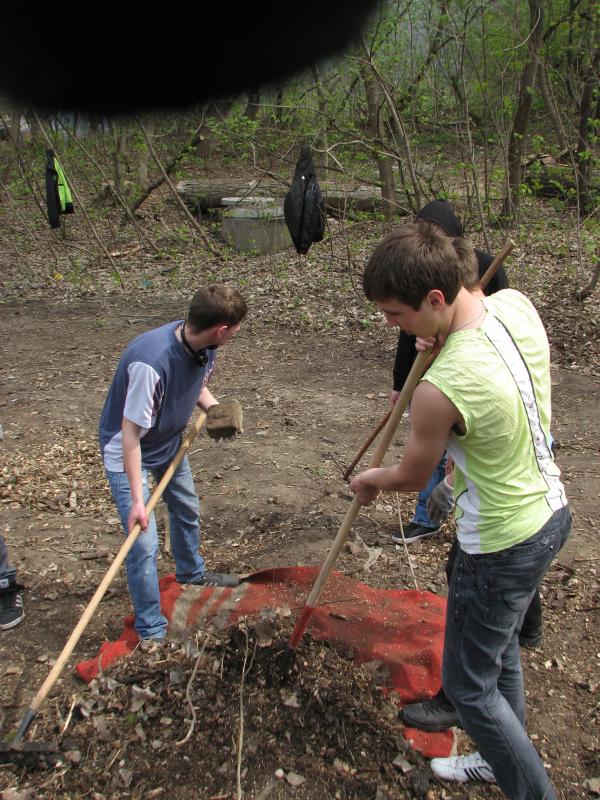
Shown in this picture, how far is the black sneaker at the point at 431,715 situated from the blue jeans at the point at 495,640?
46cm

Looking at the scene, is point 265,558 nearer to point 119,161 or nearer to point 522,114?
point 522,114

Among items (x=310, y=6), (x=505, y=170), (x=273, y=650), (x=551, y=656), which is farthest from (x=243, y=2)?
(x=505, y=170)

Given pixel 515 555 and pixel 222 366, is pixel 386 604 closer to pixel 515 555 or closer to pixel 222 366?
pixel 515 555

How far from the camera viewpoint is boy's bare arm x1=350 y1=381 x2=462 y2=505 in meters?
1.61

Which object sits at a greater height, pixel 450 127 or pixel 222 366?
pixel 450 127

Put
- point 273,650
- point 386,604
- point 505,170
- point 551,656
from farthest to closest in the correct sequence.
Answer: point 505,170
point 386,604
point 551,656
point 273,650

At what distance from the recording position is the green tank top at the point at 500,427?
1626mm

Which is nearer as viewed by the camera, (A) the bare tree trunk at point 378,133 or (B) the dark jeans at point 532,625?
(B) the dark jeans at point 532,625

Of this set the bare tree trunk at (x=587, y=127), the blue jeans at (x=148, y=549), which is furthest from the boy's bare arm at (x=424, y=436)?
the bare tree trunk at (x=587, y=127)

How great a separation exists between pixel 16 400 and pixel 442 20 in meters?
5.93

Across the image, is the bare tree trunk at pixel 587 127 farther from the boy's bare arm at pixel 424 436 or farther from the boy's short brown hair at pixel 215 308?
the boy's bare arm at pixel 424 436

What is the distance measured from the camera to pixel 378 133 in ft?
26.6

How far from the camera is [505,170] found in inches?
294

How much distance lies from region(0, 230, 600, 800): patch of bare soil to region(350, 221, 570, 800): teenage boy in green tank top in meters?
0.56
